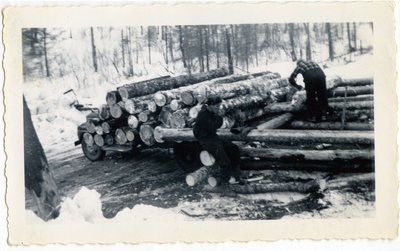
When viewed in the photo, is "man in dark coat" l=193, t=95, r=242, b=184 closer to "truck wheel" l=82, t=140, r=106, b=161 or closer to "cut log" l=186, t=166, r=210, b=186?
"cut log" l=186, t=166, r=210, b=186

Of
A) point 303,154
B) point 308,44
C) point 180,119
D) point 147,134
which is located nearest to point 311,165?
point 303,154

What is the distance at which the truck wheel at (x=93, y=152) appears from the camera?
4.69 m

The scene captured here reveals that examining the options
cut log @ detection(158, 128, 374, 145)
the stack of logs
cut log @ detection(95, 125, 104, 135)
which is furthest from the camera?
cut log @ detection(95, 125, 104, 135)

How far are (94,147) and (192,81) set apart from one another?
1.20 meters

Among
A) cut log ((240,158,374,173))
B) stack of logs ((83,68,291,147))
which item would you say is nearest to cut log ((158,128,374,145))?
stack of logs ((83,68,291,147))

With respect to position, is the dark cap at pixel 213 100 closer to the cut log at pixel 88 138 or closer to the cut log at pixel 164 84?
the cut log at pixel 164 84

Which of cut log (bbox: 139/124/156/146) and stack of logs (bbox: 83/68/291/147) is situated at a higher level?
stack of logs (bbox: 83/68/291/147)

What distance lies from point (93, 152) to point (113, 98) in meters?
0.60

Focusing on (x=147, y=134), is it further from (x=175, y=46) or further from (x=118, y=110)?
(x=175, y=46)

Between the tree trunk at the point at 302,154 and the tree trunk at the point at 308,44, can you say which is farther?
the tree trunk at the point at 308,44

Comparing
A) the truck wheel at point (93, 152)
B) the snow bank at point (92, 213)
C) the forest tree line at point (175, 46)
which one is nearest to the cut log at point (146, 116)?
→ the forest tree line at point (175, 46)

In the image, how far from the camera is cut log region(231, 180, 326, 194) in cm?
445

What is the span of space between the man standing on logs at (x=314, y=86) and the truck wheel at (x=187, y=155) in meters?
1.19

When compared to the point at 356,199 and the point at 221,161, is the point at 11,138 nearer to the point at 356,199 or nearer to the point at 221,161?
the point at 221,161
